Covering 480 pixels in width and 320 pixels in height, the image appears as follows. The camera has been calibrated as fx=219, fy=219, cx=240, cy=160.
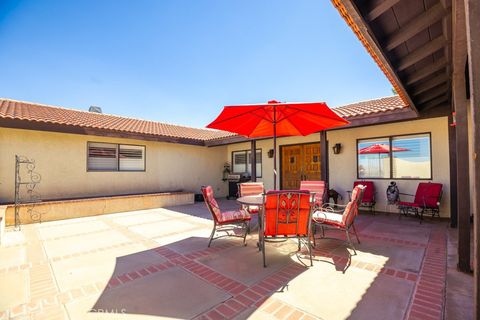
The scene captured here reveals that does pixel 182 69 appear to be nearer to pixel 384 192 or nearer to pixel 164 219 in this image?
pixel 164 219

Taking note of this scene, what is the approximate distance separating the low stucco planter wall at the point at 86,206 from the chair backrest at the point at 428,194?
7923 millimetres

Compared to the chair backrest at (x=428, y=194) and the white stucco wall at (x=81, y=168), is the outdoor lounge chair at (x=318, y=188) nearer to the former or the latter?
the chair backrest at (x=428, y=194)

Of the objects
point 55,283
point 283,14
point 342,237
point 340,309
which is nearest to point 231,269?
point 340,309

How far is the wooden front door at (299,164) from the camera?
8.54m

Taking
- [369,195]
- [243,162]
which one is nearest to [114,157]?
[243,162]

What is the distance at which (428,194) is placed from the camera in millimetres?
5664

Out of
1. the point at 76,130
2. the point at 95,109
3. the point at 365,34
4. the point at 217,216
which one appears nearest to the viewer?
the point at 365,34

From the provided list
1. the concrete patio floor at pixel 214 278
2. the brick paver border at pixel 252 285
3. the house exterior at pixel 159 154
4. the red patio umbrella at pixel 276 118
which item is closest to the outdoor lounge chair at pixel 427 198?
the house exterior at pixel 159 154

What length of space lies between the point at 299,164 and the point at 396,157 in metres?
3.31

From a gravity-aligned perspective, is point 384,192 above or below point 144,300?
above

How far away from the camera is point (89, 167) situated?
804cm

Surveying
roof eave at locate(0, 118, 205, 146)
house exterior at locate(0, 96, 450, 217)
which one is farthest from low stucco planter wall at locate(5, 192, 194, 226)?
roof eave at locate(0, 118, 205, 146)

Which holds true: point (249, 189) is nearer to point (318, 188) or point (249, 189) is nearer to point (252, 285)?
point (318, 188)

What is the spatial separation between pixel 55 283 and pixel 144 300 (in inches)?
51.4
